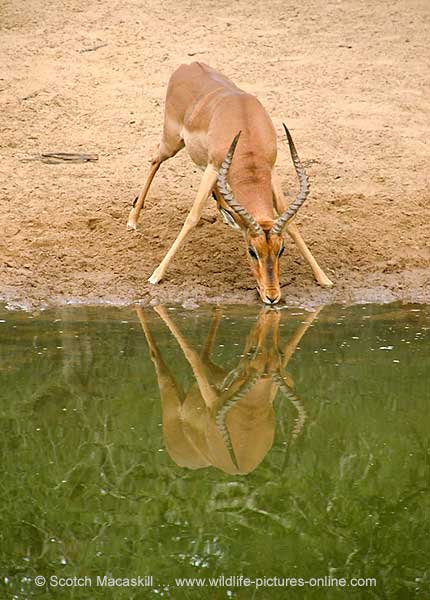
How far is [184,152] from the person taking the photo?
11531 millimetres

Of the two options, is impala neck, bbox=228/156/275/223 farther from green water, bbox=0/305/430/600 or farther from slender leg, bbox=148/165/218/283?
green water, bbox=0/305/430/600

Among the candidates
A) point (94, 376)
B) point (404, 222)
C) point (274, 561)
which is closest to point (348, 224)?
point (404, 222)

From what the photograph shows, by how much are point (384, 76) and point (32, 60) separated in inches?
145

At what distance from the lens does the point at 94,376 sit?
7.21m

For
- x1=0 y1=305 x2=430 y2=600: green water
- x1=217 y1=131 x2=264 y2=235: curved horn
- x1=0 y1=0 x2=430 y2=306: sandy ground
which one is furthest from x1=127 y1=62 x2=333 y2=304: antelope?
x1=0 y1=305 x2=430 y2=600: green water

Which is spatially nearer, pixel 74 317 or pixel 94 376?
pixel 94 376

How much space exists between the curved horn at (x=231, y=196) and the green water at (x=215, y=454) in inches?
24.9

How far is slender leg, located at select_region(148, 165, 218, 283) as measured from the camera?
29.8 ft

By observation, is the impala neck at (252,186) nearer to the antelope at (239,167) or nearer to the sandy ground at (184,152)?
the antelope at (239,167)

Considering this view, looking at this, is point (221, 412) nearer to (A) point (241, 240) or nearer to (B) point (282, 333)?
(B) point (282, 333)

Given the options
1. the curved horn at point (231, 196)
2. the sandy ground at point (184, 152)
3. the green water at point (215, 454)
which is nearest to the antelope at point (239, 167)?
the curved horn at point (231, 196)

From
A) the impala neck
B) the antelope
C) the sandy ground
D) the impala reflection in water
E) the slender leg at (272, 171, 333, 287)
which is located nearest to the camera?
the impala reflection in water

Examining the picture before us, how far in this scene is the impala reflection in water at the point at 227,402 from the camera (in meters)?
6.00

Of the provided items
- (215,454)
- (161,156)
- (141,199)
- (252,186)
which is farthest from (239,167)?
(215,454)
